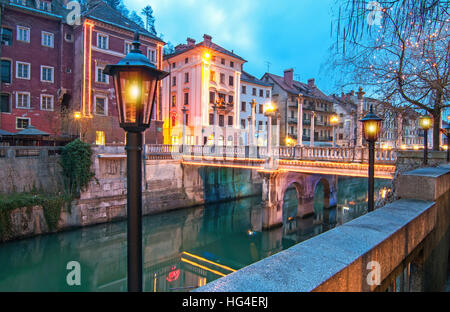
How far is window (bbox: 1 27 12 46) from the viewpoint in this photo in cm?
2650

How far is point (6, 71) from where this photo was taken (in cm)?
2680

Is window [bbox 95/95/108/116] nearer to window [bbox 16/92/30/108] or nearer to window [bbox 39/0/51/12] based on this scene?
window [bbox 16/92/30/108]

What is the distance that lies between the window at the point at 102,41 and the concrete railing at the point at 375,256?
31.6 m

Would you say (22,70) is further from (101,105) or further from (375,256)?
(375,256)

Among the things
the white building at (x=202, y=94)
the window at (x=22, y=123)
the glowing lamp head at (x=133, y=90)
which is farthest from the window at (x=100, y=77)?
the glowing lamp head at (x=133, y=90)

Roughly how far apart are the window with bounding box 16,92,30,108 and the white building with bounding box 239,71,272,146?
2801cm

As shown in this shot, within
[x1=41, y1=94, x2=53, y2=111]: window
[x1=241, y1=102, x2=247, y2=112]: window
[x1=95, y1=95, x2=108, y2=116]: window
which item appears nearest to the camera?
[x1=41, y1=94, x2=53, y2=111]: window

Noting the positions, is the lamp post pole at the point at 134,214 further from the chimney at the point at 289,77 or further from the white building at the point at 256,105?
the chimney at the point at 289,77

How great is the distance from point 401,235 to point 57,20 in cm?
3645

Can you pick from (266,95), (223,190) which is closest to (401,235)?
(223,190)

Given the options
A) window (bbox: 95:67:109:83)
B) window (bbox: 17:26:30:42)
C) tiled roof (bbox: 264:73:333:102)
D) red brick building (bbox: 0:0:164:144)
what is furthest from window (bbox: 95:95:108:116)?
tiled roof (bbox: 264:73:333:102)

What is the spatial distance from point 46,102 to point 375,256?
34.0 meters

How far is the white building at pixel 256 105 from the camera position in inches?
1804
